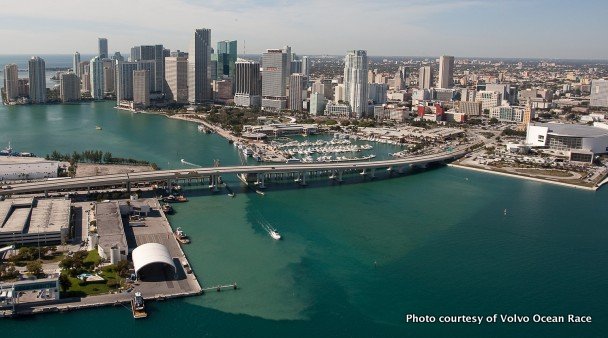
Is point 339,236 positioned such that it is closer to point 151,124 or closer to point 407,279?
point 407,279

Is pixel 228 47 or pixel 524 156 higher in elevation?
pixel 228 47

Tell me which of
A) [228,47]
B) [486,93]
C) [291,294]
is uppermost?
[228,47]

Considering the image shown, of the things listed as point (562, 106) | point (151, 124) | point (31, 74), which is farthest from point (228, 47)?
point (562, 106)

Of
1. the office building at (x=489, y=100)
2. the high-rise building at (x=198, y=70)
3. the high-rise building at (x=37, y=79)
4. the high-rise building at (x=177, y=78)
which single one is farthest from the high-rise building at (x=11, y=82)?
the office building at (x=489, y=100)

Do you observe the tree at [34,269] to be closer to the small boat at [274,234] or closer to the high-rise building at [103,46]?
the small boat at [274,234]

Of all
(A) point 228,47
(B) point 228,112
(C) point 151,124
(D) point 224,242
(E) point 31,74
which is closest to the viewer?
(D) point 224,242

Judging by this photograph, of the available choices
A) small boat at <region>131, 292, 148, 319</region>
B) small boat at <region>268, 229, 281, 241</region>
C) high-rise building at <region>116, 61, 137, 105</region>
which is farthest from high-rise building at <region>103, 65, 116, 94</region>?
small boat at <region>131, 292, 148, 319</region>

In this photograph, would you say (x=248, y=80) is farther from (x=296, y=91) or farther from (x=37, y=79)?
(x=37, y=79)
